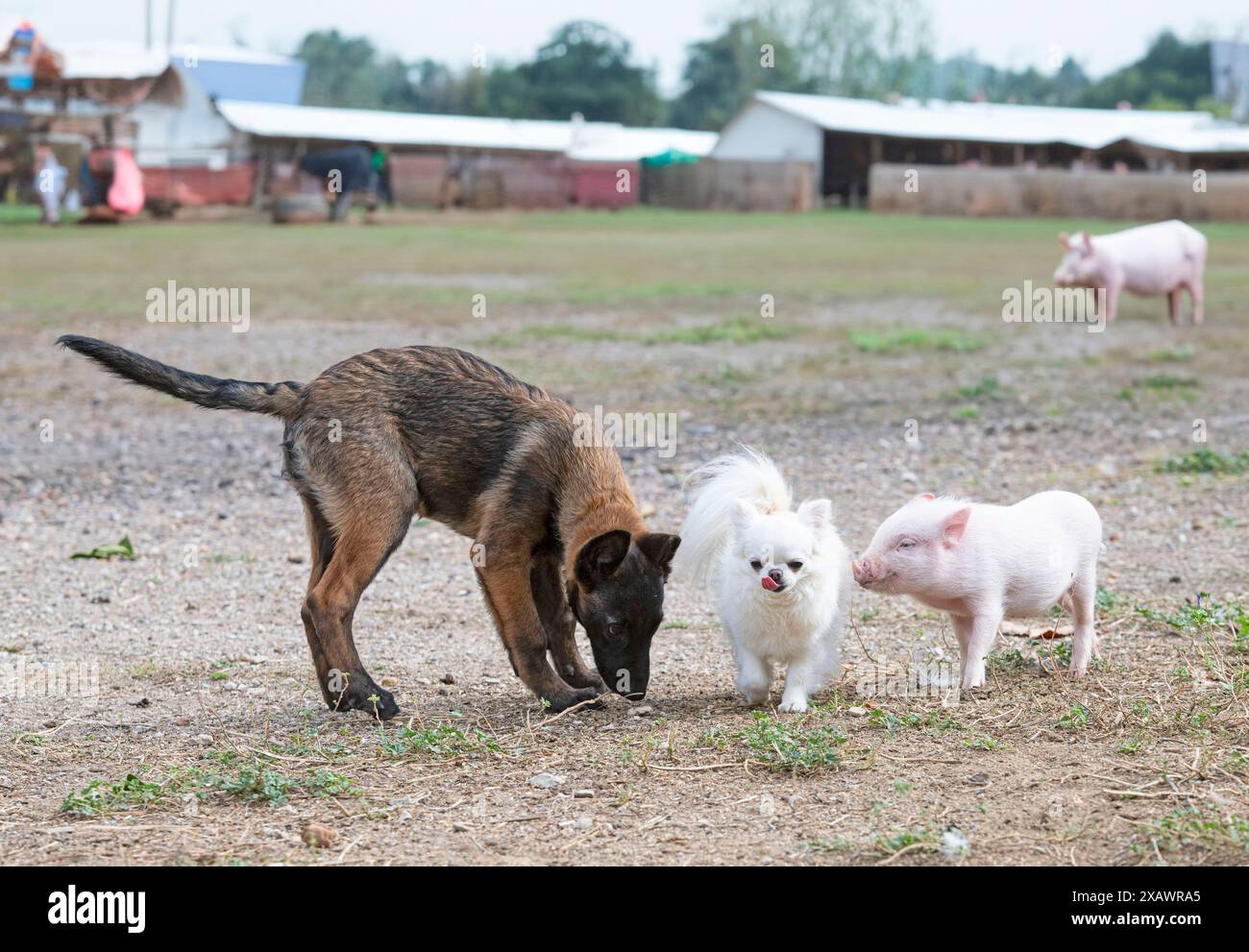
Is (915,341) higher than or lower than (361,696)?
higher

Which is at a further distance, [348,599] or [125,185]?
[125,185]

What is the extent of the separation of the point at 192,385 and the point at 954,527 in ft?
9.35

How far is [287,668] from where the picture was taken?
6.35 m

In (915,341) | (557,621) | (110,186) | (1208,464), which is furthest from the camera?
(110,186)

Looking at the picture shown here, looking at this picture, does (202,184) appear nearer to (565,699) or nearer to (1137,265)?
(1137,265)

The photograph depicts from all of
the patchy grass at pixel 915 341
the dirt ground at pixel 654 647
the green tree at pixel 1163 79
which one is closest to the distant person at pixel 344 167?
the dirt ground at pixel 654 647

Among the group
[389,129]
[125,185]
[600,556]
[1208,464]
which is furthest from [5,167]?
[600,556]

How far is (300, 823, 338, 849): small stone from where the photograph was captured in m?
4.27

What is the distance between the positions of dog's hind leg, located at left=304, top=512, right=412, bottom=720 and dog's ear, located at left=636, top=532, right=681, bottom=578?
3.07 ft

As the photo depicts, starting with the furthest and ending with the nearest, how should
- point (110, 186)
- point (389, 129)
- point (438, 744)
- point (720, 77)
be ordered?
point (720, 77), point (389, 129), point (110, 186), point (438, 744)

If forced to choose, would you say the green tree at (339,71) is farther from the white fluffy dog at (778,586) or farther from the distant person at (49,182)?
the white fluffy dog at (778,586)

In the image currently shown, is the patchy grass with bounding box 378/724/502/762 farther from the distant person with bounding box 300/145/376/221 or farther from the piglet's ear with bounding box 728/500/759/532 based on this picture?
the distant person with bounding box 300/145/376/221

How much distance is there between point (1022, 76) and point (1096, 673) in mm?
107758

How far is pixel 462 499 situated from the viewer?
5.96 m
